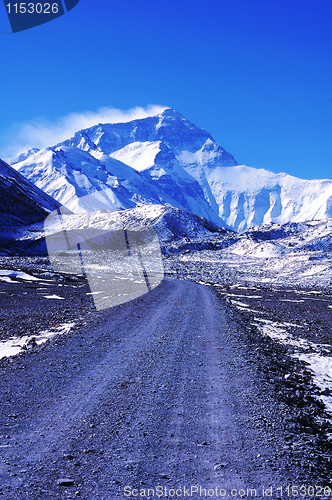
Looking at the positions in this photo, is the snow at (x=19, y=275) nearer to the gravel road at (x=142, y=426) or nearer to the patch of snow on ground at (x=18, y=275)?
the patch of snow on ground at (x=18, y=275)

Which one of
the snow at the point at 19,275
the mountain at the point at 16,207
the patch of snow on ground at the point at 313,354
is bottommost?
the patch of snow on ground at the point at 313,354

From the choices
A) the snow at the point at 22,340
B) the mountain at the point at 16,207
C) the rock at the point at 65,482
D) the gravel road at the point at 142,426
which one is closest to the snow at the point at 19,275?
the snow at the point at 22,340

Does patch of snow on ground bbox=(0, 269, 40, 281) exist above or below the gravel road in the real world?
above

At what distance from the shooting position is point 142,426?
197 inches

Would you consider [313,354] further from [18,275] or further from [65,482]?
[18,275]

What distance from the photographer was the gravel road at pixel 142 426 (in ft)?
12.3

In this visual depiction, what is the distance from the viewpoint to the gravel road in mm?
3738

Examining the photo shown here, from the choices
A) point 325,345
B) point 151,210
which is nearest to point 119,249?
point 151,210

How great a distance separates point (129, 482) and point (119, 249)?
3558 inches

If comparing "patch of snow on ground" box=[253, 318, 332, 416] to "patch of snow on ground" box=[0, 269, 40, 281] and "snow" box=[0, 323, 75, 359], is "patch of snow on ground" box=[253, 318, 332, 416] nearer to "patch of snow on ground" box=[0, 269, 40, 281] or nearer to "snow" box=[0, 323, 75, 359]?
"snow" box=[0, 323, 75, 359]

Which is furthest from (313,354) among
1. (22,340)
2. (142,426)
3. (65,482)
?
(22,340)

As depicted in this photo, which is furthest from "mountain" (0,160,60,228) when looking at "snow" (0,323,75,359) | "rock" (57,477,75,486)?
"rock" (57,477,75,486)

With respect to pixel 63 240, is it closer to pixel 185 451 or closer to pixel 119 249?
pixel 119 249

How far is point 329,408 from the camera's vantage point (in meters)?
6.01
